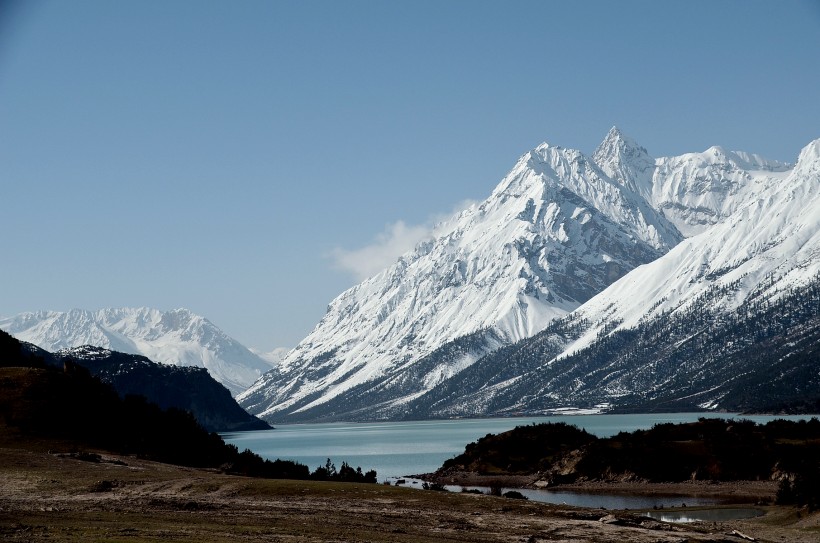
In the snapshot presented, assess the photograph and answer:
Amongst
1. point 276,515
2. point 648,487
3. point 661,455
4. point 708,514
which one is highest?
point 661,455

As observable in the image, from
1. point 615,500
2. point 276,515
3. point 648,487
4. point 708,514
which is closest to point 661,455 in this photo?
point 648,487

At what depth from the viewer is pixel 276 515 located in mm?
56250

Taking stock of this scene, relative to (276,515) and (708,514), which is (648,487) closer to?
(708,514)

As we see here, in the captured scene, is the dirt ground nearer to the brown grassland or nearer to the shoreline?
the brown grassland

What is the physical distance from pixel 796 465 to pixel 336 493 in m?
49.1

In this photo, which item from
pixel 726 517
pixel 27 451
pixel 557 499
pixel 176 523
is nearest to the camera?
pixel 176 523

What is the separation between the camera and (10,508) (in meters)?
53.4

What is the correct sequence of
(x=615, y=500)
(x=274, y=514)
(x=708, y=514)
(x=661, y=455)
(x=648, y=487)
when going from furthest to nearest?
(x=661, y=455) < (x=648, y=487) < (x=615, y=500) < (x=708, y=514) < (x=274, y=514)

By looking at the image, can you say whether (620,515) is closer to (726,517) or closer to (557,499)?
→ (726,517)

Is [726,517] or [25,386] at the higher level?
[25,386]

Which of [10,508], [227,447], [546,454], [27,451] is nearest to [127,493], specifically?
[10,508]

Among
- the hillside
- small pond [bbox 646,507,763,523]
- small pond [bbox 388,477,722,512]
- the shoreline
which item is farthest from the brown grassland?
the hillside

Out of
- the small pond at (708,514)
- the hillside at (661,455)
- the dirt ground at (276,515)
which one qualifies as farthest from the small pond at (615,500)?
the dirt ground at (276,515)

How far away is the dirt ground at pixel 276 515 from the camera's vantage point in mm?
47625
